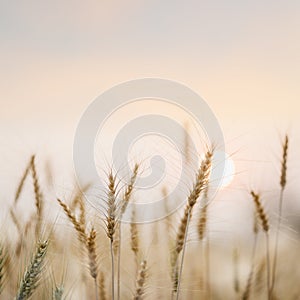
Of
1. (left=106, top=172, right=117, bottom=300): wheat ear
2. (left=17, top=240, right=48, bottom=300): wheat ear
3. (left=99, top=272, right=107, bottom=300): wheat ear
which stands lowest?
(left=99, top=272, right=107, bottom=300): wheat ear

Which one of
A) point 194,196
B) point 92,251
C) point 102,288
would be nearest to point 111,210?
point 92,251

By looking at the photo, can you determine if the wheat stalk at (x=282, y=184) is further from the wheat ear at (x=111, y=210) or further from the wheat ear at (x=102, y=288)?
the wheat ear at (x=111, y=210)

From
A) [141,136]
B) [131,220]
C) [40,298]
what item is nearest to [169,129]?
[141,136]

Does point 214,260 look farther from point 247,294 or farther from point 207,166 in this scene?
point 207,166

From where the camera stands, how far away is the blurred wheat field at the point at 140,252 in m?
2.21

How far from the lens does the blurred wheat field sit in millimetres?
2211

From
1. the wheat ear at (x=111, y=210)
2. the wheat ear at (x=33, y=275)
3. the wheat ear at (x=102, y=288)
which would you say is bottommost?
the wheat ear at (x=102, y=288)

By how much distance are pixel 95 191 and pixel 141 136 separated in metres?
0.66

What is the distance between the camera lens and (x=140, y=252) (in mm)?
2662

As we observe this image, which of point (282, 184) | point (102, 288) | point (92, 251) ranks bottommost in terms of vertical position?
point (102, 288)

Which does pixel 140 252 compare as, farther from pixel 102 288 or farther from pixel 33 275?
pixel 33 275

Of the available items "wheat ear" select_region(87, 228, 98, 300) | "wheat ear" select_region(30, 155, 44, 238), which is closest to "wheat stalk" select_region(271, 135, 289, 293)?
"wheat ear" select_region(87, 228, 98, 300)

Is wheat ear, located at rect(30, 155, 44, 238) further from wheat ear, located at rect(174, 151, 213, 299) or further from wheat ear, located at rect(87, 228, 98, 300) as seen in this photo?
wheat ear, located at rect(174, 151, 213, 299)

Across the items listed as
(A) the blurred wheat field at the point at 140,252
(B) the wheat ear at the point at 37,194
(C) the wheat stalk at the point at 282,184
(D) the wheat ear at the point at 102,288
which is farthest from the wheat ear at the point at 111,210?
(C) the wheat stalk at the point at 282,184
